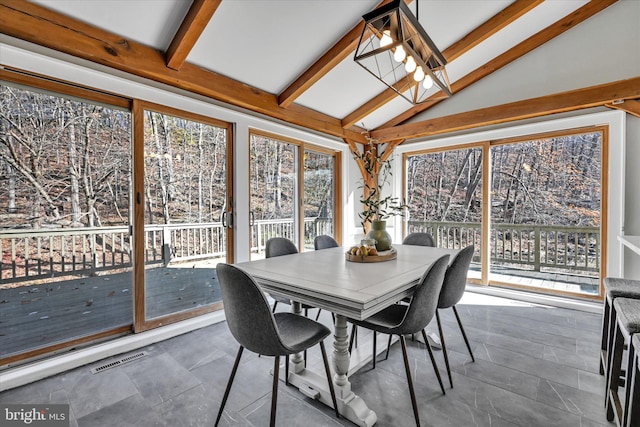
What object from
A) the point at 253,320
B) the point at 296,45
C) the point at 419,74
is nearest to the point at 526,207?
the point at 419,74

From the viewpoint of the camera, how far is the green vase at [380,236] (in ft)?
7.97

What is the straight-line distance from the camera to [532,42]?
3.68 m

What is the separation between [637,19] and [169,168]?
5.00 meters

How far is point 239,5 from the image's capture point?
7.64ft

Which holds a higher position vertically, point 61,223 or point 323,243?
point 61,223

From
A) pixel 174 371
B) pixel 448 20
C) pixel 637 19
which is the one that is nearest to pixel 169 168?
pixel 174 371

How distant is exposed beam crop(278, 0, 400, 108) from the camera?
2842mm

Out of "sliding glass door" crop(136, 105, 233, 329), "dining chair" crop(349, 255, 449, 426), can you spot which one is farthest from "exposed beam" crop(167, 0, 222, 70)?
"dining chair" crop(349, 255, 449, 426)

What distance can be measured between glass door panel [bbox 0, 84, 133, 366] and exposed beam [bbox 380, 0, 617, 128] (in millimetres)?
3030

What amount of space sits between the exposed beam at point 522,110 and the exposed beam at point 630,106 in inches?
3.5

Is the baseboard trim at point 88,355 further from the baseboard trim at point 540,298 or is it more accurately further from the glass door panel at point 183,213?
the baseboard trim at point 540,298

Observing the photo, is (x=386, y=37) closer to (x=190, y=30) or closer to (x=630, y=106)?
(x=190, y=30)

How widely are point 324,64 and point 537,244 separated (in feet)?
12.1

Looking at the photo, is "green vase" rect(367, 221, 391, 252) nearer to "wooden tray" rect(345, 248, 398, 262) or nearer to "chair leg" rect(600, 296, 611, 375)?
"wooden tray" rect(345, 248, 398, 262)
